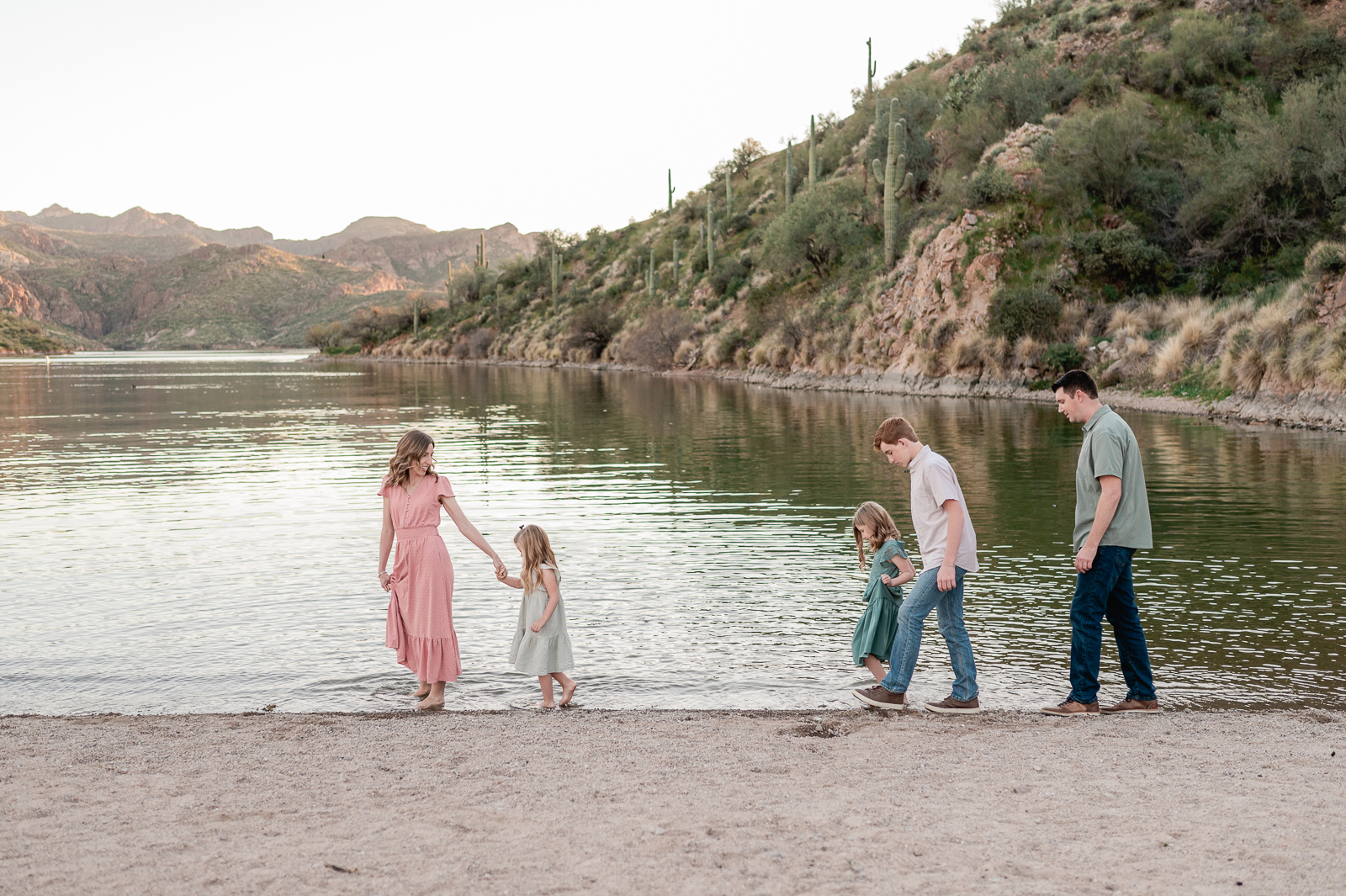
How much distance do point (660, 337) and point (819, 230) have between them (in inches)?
585

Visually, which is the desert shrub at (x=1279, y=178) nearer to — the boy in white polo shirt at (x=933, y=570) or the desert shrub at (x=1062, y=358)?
the desert shrub at (x=1062, y=358)

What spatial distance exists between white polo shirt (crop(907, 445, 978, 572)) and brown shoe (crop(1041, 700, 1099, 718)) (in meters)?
1.02

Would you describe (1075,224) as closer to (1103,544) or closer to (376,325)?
(1103,544)

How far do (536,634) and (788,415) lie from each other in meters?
25.8

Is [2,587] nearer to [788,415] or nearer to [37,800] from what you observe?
[37,800]

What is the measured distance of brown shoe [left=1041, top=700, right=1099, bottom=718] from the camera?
7.07 meters

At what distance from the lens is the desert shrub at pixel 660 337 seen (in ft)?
221

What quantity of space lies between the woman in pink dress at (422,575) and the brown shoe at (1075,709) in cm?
373

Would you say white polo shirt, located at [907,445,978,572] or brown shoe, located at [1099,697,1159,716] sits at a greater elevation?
white polo shirt, located at [907,445,978,572]

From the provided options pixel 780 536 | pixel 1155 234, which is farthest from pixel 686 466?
pixel 1155 234

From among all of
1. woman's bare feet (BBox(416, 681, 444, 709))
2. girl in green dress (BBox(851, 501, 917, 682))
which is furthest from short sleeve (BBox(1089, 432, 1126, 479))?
woman's bare feet (BBox(416, 681, 444, 709))

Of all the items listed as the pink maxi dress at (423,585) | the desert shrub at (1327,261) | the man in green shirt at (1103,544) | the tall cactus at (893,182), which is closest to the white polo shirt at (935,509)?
the man in green shirt at (1103,544)

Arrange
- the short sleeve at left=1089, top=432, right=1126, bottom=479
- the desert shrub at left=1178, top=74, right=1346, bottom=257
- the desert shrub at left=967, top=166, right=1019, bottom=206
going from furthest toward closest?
the desert shrub at left=967, top=166, right=1019, bottom=206 → the desert shrub at left=1178, top=74, right=1346, bottom=257 → the short sleeve at left=1089, top=432, right=1126, bottom=479

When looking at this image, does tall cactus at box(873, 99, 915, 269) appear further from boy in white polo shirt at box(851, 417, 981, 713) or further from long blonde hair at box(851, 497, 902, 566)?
boy in white polo shirt at box(851, 417, 981, 713)
